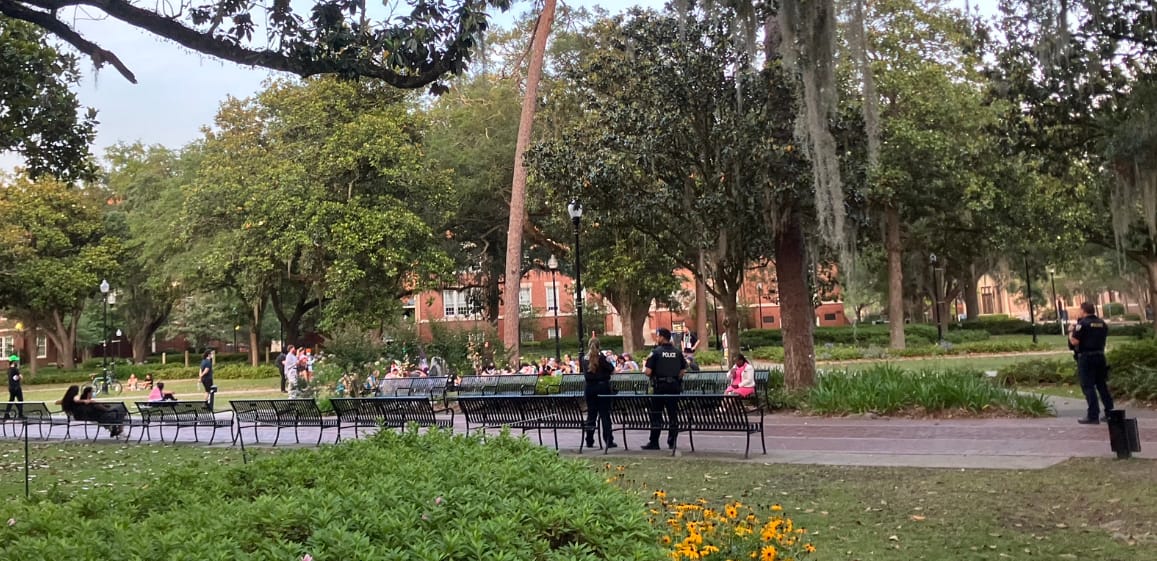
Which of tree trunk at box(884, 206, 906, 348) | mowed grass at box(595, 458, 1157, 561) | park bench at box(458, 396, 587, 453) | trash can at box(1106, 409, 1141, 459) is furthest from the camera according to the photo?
tree trunk at box(884, 206, 906, 348)

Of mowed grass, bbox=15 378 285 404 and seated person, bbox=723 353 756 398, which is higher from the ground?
seated person, bbox=723 353 756 398

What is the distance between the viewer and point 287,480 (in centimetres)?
439

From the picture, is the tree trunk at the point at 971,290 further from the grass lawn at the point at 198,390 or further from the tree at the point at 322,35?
the tree at the point at 322,35

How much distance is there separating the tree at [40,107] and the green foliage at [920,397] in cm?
1180

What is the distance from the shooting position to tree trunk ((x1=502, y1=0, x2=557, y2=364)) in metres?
23.3

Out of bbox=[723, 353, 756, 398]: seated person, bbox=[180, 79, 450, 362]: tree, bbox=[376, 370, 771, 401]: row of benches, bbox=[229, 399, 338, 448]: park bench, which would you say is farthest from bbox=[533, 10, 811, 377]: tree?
bbox=[180, 79, 450, 362]: tree

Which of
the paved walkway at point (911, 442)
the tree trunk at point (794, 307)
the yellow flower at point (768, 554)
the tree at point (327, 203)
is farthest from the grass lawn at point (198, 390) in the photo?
the yellow flower at point (768, 554)

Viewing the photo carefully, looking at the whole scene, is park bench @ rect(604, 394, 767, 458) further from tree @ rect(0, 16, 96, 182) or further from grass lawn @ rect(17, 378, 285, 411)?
grass lawn @ rect(17, 378, 285, 411)

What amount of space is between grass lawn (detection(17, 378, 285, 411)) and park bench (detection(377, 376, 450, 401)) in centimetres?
602

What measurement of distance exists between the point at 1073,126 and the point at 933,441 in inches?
323

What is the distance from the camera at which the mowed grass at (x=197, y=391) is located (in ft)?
92.5

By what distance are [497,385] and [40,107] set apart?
10730 mm

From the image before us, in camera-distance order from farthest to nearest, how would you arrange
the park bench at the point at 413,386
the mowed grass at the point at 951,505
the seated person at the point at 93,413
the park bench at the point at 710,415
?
the park bench at the point at 413,386
the seated person at the point at 93,413
the park bench at the point at 710,415
the mowed grass at the point at 951,505

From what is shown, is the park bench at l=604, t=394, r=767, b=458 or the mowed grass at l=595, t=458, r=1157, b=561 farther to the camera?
the park bench at l=604, t=394, r=767, b=458
